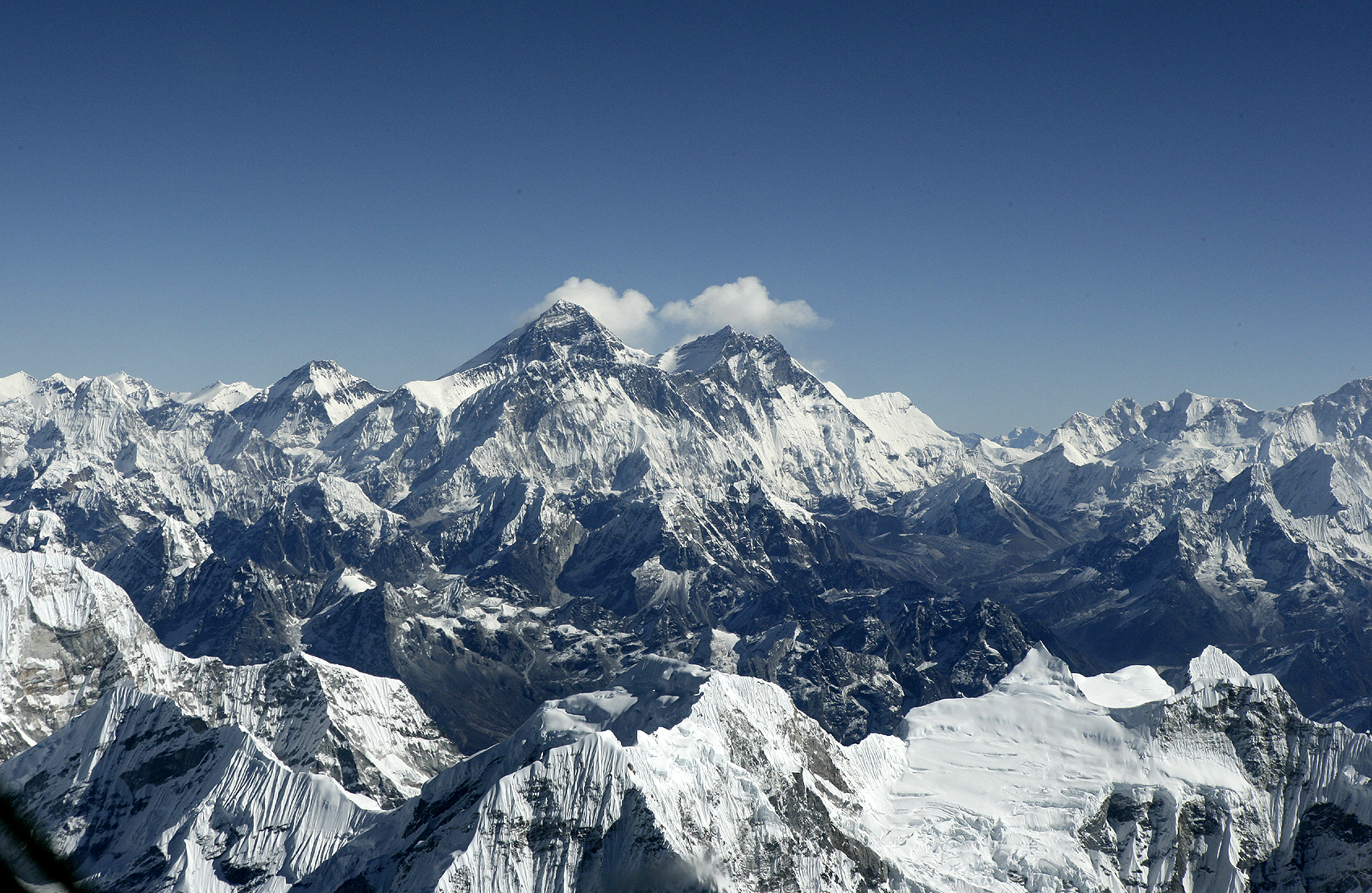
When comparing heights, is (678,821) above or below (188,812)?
above

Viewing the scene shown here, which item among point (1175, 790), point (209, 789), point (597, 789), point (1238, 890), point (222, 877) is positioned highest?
point (1175, 790)

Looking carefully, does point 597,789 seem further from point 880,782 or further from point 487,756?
point 880,782

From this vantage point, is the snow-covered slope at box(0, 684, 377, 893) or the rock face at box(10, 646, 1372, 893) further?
the snow-covered slope at box(0, 684, 377, 893)

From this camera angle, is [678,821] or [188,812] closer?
[678,821]

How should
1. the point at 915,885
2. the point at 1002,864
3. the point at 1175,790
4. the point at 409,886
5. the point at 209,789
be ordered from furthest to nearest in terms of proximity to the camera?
the point at 1175,790 < the point at 209,789 < the point at 1002,864 < the point at 915,885 < the point at 409,886

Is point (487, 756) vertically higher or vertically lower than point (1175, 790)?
lower

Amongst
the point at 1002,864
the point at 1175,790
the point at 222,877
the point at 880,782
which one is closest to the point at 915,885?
the point at 1002,864

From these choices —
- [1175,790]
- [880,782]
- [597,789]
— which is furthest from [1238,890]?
[597,789]

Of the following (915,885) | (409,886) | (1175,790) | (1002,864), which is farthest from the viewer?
(1175,790)

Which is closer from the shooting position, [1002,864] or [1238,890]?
[1002,864]

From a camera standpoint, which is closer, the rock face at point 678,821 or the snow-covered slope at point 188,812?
the rock face at point 678,821
